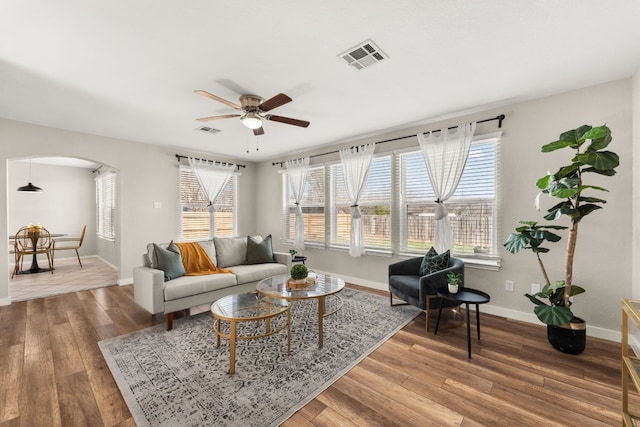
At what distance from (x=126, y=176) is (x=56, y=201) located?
443cm

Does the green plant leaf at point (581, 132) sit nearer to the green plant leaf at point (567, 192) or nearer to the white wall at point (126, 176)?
the green plant leaf at point (567, 192)

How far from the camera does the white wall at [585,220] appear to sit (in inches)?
103

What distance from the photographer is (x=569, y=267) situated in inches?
96.3

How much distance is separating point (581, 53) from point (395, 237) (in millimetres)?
2821

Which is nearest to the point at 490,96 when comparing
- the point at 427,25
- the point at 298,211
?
the point at 427,25

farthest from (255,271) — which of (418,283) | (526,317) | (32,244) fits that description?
(32,244)

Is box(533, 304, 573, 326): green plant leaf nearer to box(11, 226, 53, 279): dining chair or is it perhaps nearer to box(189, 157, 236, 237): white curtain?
box(189, 157, 236, 237): white curtain

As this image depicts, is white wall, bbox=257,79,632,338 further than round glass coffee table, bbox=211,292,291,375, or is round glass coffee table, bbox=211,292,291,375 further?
white wall, bbox=257,79,632,338

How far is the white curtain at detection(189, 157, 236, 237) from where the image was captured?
5.54 m

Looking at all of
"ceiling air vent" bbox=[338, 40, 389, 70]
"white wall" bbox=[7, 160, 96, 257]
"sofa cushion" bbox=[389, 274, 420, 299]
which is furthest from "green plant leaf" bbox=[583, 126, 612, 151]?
"white wall" bbox=[7, 160, 96, 257]

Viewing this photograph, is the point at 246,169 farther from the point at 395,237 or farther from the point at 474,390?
the point at 474,390

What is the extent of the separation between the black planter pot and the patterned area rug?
137 centimetres

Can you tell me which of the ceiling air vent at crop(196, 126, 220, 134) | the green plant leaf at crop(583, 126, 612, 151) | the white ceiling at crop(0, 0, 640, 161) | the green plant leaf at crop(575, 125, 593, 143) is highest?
the white ceiling at crop(0, 0, 640, 161)

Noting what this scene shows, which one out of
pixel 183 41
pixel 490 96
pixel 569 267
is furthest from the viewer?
pixel 490 96
